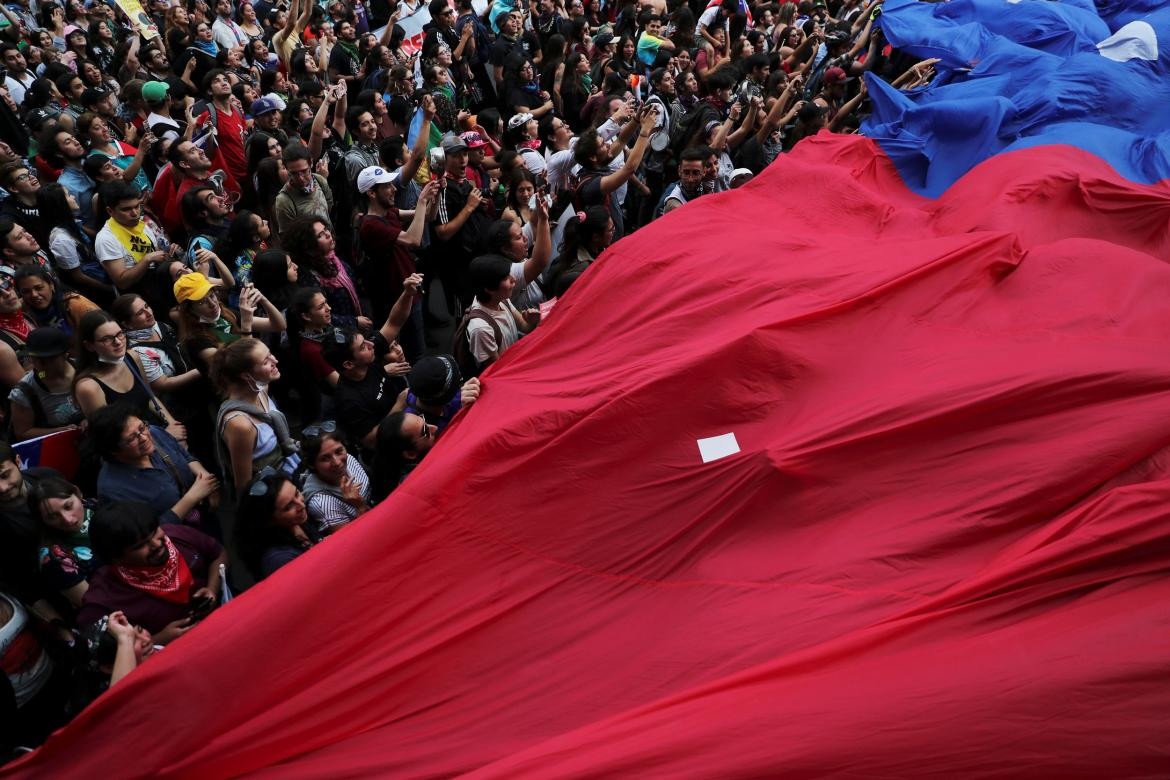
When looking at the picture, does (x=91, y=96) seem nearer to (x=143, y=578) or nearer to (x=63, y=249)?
(x=63, y=249)

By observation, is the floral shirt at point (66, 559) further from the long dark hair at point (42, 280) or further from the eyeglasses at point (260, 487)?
the long dark hair at point (42, 280)

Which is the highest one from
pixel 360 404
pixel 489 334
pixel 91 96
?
pixel 91 96

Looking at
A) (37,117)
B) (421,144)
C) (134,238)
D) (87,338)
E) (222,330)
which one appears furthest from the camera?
(37,117)

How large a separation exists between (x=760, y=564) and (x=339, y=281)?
2.95m

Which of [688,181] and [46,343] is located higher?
[46,343]

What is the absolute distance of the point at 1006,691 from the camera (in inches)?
83.1

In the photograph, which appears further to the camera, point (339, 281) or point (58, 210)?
point (58, 210)

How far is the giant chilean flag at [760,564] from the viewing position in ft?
7.11

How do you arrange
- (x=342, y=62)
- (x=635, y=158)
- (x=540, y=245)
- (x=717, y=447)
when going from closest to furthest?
(x=717, y=447), (x=540, y=245), (x=635, y=158), (x=342, y=62)

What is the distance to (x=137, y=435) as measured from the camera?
346 cm

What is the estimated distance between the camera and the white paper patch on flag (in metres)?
3.16

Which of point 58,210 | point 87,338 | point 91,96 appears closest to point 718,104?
point 91,96

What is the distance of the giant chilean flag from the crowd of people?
500mm

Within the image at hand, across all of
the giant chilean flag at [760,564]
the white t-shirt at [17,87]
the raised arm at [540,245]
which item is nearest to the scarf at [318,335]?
the giant chilean flag at [760,564]
